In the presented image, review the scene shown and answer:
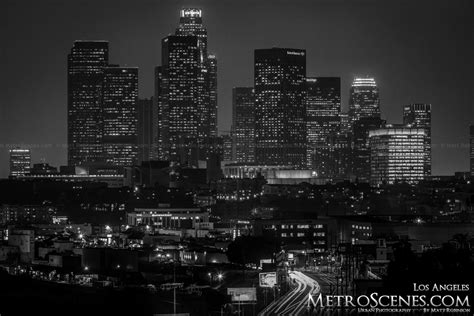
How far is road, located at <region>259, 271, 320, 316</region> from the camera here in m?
31.5

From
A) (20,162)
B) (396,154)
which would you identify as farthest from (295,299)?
(20,162)

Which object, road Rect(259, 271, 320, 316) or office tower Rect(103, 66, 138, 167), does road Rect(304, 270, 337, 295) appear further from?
office tower Rect(103, 66, 138, 167)

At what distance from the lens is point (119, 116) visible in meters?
136

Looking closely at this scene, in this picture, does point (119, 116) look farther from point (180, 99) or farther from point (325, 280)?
point (325, 280)

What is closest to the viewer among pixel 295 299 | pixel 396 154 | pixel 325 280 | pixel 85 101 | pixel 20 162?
pixel 295 299

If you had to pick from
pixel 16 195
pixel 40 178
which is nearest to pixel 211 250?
pixel 16 195

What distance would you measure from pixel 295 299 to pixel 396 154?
302 ft

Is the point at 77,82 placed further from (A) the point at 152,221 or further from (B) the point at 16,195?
(A) the point at 152,221

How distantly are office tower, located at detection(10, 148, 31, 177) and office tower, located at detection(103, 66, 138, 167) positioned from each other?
10.9 metres

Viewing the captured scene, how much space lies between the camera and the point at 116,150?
445 ft

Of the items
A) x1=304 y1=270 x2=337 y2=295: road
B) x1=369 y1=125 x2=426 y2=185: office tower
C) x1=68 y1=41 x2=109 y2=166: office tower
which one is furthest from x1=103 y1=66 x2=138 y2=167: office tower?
x1=304 y1=270 x2=337 y2=295: road

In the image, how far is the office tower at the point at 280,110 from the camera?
130 metres

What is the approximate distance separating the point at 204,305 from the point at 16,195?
72062 millimetres

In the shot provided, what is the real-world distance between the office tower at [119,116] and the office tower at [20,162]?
428 inches
